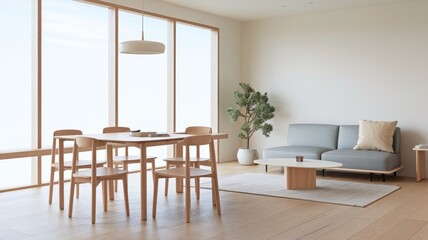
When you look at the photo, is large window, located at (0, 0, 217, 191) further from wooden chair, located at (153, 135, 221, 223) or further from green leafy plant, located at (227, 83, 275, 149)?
wooden chair, located at (153, 135, 221, 223)

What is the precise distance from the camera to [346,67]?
8039 millimetres

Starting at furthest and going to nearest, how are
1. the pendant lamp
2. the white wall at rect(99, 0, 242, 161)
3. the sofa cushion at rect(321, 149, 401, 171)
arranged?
the white wall at rect(99, 0, 242, 161) → the sofa cushion at rect(321, 149, 401, 171) → the pendant lamp

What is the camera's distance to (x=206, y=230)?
401cm

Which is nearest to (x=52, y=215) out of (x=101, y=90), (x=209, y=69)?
(x=101, y=90)

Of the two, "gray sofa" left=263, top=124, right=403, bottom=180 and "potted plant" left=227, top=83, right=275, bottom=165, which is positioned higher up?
"potted plant" left=227, top=83, right=275, bottom=165

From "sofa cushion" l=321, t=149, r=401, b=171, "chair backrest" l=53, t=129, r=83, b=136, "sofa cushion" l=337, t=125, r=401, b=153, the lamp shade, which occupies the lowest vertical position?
"sofa cushion" l=321, t=149, r=401, b=171

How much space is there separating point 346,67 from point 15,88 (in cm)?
524

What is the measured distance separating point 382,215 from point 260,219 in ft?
4.00

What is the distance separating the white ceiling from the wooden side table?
2419 mm

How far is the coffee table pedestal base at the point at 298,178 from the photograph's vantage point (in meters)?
5.97

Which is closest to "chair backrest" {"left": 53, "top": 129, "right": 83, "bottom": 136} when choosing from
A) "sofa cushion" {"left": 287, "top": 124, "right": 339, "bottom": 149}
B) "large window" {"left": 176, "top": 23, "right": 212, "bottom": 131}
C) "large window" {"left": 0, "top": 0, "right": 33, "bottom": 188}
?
"large window" {"left": 0, "top": 0, "right": 33, "bottom": 188}

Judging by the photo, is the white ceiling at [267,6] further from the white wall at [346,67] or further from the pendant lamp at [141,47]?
the pendant lamp at [141,47]

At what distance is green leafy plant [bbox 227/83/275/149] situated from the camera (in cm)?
846

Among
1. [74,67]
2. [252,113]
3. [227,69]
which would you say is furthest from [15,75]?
[252,113]
